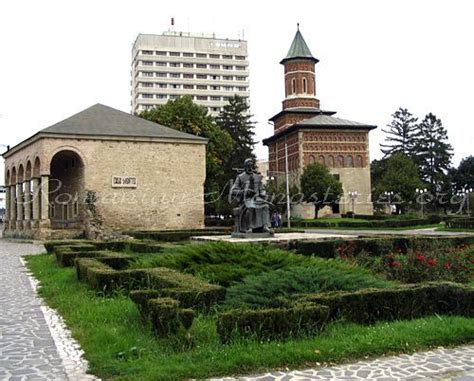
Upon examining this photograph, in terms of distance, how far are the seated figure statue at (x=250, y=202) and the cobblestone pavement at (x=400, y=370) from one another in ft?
38.6

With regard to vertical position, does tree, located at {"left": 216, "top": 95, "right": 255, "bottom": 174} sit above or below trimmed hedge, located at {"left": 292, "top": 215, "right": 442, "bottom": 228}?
above

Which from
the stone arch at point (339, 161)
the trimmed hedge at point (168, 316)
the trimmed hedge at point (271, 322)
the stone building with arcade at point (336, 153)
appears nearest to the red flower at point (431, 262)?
the trimmed hedge at point (271, 322)

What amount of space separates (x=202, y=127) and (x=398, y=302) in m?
39.7

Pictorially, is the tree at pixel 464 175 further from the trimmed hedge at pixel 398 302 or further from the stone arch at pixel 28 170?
the trimmed hedge at pixel 398 302

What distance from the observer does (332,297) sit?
6.79 metres

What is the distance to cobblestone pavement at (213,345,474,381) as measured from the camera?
4.99 m

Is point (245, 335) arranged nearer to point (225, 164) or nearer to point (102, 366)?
point (102, 366)

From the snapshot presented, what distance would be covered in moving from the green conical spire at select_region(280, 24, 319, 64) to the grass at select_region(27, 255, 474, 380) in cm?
6994

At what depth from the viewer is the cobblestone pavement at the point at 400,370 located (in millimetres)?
4991

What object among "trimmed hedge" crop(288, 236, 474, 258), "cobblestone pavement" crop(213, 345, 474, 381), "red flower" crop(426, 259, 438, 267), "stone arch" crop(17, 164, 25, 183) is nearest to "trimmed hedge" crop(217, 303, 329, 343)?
"cobblestone pavement" crop(213, 345, 474, 381)

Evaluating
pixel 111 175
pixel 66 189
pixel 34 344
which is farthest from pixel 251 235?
pixel 66 189

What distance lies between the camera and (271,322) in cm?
598

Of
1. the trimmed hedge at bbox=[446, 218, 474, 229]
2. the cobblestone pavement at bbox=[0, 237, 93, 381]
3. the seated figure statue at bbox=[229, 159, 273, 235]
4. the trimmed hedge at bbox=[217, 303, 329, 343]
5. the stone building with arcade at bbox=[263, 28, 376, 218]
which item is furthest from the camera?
the stone building with arcade at bbox=[263, 28, 376, 218]

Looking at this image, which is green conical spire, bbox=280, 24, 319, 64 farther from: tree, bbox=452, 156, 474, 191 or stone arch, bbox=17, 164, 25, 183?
stone arch, bbox=17, 164, 25, 183
